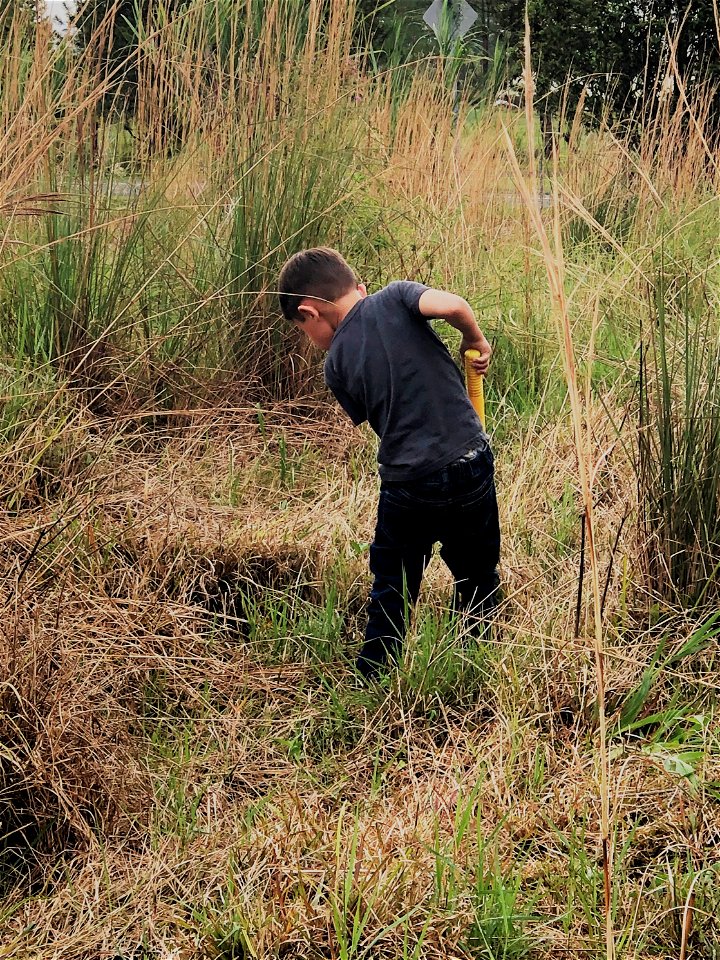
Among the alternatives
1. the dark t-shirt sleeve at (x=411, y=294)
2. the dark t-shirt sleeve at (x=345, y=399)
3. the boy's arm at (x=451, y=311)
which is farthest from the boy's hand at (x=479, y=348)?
the dark t-shirt sleeve at (x=345, y=399)

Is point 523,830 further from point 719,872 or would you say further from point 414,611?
point 414,611

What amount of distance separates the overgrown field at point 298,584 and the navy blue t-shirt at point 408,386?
57mm

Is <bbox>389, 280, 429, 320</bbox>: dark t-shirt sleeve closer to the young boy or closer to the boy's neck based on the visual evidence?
the young boy

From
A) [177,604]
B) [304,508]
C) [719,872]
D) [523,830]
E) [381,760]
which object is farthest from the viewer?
[304,508]

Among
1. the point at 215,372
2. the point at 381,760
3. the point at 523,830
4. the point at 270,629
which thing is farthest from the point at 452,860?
the point at 215,372

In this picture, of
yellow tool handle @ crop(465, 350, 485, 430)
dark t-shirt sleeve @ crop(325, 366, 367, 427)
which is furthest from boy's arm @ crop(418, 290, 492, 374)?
dark t-shirt sleeve @ crop(325, 366, 367, 427)

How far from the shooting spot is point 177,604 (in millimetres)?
2635

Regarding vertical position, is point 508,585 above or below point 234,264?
below

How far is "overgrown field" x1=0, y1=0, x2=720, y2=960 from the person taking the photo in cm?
179

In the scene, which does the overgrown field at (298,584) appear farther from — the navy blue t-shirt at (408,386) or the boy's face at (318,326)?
the boy's face at (318,326)

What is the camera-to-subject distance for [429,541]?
252 centimetres

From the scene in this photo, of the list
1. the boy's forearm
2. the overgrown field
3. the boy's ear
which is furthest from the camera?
the boy's ear

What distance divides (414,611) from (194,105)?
7.02ft

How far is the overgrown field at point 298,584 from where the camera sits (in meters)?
1.79
